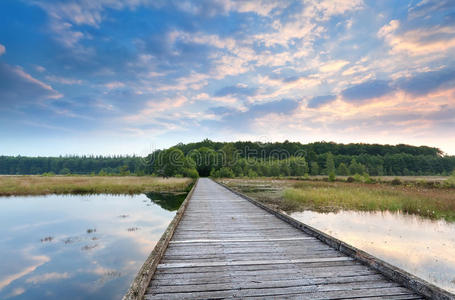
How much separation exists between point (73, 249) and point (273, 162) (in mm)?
61988

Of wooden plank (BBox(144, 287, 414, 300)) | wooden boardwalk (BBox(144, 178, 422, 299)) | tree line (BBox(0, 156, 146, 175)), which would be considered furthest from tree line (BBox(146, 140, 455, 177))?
wooden plank (BBox(144, 287, 414, 300))

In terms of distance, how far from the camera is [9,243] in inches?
292

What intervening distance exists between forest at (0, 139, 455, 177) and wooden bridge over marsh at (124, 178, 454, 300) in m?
44.9

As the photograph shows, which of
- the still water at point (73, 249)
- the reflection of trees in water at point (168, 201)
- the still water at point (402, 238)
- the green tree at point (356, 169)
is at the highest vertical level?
the green tree at point (356, 169)

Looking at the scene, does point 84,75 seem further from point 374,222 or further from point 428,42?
point 428,42

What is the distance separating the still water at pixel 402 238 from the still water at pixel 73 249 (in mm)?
6804

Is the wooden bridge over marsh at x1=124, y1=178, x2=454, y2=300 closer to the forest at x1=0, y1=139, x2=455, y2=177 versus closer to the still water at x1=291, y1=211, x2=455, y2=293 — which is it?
the still water at x1=291, y1=211, x2=455, y2=293

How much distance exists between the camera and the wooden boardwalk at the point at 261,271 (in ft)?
8.00

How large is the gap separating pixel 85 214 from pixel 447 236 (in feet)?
54.7

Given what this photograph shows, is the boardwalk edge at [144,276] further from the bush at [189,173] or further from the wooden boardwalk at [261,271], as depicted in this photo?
the bush at [189,173]

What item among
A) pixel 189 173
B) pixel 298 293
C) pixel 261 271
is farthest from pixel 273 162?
pixel 298 293

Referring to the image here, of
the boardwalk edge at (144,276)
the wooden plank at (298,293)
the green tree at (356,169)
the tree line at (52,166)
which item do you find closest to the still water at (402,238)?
the wooden plank at (298,293)

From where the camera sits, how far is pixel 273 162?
65.5 metres

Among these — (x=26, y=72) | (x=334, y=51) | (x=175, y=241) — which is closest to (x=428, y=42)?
(x=334, y=51)
